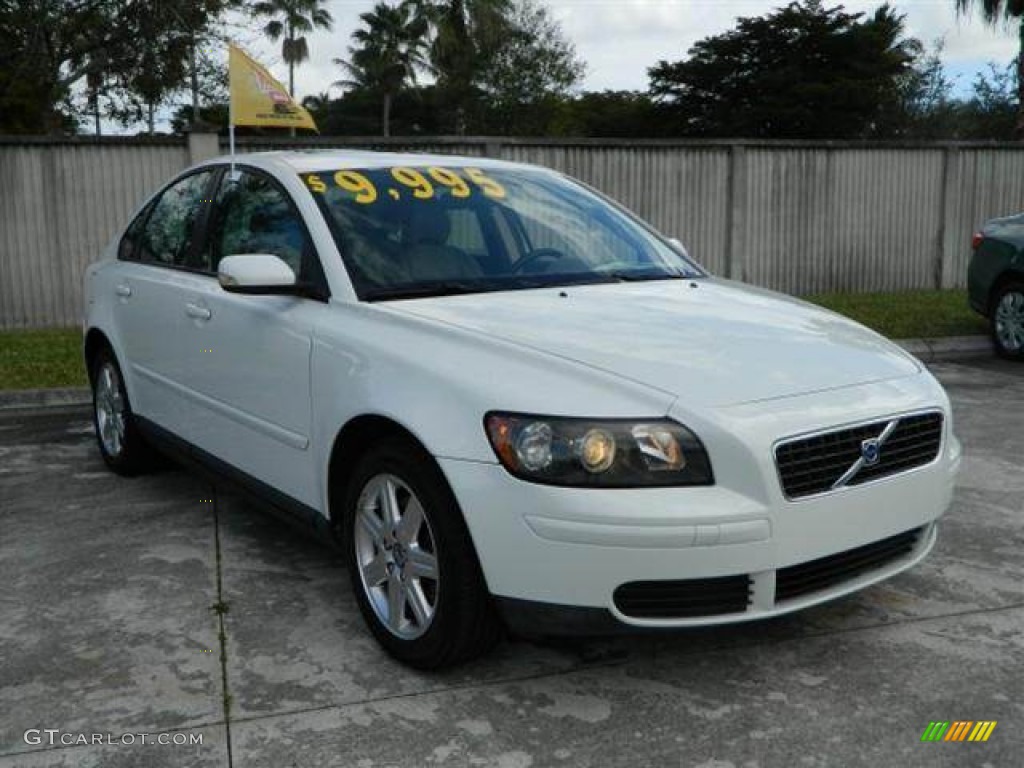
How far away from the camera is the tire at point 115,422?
541cm

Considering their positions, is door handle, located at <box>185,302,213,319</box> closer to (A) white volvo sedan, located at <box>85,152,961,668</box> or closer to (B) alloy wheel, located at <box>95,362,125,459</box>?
(A) white volvo sedan, located at <box>85,152,961,668</box>

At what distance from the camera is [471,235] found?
13.2ft

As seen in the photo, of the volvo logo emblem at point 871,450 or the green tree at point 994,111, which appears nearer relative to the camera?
the volvo logo emblem at point 871,450

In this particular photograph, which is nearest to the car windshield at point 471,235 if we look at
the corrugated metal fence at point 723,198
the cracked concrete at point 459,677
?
the cracked concrete at point 459,677

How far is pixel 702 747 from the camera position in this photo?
9.16 ft

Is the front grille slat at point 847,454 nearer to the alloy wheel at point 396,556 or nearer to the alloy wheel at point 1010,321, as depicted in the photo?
the alloy wheel at point 396,556

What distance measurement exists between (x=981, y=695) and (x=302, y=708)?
189 centimetres

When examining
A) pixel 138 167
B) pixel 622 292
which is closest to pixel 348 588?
pixel 622 292

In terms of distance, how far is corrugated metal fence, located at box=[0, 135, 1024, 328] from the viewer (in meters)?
11.5

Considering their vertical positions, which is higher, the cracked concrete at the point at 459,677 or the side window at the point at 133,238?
the side window at the point at 133,238

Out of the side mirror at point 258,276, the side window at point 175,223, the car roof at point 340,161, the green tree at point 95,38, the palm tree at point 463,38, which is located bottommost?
the side mirror at point 258,276

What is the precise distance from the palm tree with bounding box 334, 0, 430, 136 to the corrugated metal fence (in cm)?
4306

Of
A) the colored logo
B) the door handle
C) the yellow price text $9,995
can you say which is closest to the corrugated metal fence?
the door handle

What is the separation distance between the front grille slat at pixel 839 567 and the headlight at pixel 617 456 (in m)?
0.39
